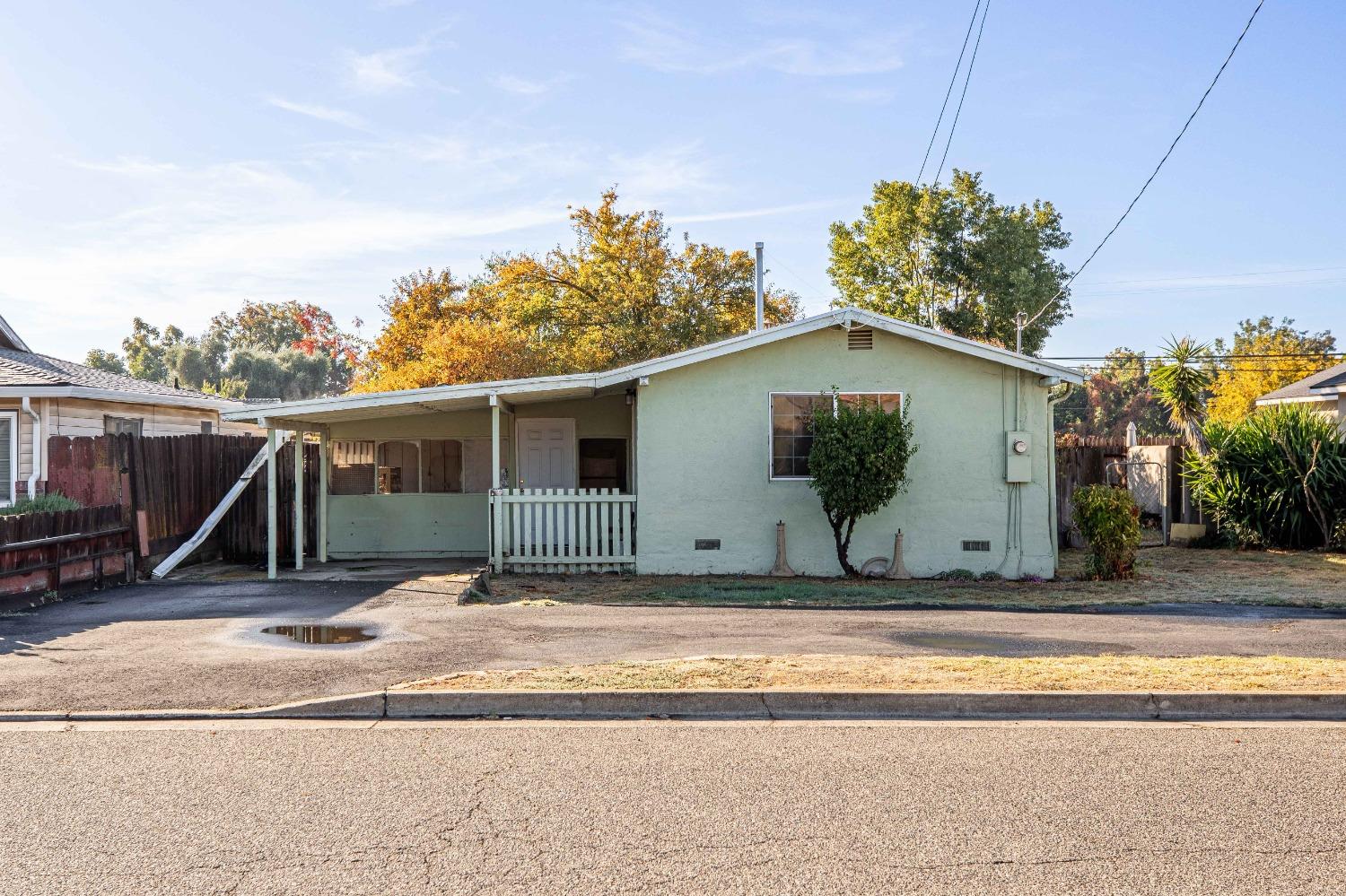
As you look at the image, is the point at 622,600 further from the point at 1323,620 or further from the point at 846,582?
the point at 1323,620

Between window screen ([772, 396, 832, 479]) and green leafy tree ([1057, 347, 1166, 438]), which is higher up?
green leafy tree ([1057, 347, 1166, 438])

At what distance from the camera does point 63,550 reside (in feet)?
41.6

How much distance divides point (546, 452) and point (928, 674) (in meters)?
11.2

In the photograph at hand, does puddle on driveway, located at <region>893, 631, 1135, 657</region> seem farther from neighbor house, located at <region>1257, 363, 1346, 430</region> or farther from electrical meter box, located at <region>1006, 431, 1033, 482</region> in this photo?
neighbor house, located at <region>1257, 363, 1346, 430</region>

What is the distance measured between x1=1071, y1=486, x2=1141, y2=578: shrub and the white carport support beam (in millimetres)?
11389

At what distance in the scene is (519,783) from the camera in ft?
18.4

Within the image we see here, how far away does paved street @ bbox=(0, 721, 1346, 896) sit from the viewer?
173 inches

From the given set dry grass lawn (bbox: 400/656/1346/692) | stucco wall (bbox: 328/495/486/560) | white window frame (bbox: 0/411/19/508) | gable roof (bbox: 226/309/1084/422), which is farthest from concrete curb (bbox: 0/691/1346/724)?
white window frame (bbox: 0/411/19/508)

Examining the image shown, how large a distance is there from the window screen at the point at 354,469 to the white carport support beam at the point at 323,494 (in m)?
0.36

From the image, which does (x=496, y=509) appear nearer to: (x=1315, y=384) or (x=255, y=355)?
(x=1315, y=384)

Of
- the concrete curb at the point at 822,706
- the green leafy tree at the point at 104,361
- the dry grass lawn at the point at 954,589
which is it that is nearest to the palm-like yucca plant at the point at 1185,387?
the dry grass lawn at the point at 954,589

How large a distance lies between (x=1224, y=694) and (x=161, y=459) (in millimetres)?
13906

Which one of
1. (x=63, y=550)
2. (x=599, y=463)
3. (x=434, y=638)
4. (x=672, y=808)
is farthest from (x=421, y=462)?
(x=672, y=808)

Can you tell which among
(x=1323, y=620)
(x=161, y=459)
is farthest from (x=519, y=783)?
(x=161, y=459)
